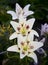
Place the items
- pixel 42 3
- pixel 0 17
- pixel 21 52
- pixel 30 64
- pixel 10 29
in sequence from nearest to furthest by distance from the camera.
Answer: pixel 21 52
pixel 30 64
pixel 10 29
pixel 0 17
pixel 42 3

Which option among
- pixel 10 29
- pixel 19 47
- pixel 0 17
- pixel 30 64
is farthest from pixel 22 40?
pixel 0 17

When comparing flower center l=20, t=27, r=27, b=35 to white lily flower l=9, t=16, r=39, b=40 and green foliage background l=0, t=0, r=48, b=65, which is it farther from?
green foliage background l=0, t=0, r=48, b=65

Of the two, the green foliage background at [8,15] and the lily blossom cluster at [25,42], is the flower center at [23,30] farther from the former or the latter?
the green foliage background at [8,15]

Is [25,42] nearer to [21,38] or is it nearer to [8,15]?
[21,38]

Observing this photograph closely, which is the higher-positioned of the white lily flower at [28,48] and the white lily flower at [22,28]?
the white lily flower at [22,28]

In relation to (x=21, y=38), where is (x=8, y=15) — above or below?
below

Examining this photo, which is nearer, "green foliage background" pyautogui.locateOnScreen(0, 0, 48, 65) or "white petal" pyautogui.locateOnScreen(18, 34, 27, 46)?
"white petal" pyautogui.locateOnScreen(18, 34, 27, 46)

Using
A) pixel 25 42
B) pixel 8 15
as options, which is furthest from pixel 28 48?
pixel 8 15

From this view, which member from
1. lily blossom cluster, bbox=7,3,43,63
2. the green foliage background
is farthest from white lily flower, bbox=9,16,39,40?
the green foliage background

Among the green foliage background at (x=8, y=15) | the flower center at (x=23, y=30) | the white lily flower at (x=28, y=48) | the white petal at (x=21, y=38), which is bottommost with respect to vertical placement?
the green foliage background at (x=8, y=15)

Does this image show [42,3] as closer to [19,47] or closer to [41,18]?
[41,18]

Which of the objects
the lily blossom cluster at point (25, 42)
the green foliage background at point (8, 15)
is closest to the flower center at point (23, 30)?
the lily blossom cluster at point (25, 42)
